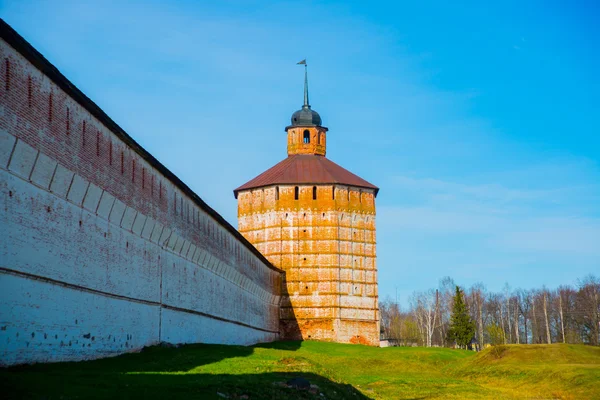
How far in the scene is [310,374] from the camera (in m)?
20.1

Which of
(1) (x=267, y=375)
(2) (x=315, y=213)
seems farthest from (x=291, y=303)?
(1) (x=267, y=375)

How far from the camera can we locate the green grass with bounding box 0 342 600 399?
12836 millimetres

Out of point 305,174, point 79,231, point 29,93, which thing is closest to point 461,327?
point 305,174

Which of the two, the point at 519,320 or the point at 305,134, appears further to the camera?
the point at 519,320

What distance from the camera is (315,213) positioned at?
2064 inches

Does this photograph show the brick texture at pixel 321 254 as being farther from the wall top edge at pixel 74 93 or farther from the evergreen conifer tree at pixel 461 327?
the wall top edge at pixel 74 93

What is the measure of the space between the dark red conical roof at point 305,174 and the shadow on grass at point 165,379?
29.9 metres

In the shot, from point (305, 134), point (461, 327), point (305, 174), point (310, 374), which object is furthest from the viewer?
point (461, 327)

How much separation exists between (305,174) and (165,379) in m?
38.8

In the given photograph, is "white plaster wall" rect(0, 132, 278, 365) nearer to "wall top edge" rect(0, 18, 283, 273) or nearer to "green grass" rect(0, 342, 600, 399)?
"green grass" rect(0, 342, 600, 399)

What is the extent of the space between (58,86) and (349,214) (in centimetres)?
3705

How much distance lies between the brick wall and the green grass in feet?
2.82

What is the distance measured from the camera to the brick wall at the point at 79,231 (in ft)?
49.0

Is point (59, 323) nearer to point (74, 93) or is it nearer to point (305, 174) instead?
point (74, 93)
